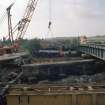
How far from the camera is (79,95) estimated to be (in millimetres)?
14812

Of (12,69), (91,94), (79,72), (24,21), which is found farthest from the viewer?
(24,21)

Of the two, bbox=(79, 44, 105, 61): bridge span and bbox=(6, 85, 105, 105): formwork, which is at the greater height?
bbox=(79, 44, 105, 61): bridge span

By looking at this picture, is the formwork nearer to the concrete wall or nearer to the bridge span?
the concrete wall

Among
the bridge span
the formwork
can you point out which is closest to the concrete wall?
the formwork

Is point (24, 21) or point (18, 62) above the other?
point (24, 21)

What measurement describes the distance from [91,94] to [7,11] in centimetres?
5233

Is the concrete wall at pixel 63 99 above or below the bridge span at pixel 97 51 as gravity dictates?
below

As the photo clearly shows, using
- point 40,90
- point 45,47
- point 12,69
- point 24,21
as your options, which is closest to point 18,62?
point 12,69

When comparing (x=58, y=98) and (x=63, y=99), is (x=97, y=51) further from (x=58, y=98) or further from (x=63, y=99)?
(x=58, y=98)

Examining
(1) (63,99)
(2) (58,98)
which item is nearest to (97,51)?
(1) (63,99)

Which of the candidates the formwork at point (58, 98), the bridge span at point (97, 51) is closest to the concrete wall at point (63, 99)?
the formwork at point (58, 98)

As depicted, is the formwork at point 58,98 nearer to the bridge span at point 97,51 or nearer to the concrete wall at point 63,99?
the concrete wall at point 63,99

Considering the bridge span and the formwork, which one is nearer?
the formwork

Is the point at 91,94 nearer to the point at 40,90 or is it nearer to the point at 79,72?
the point at 40,90
